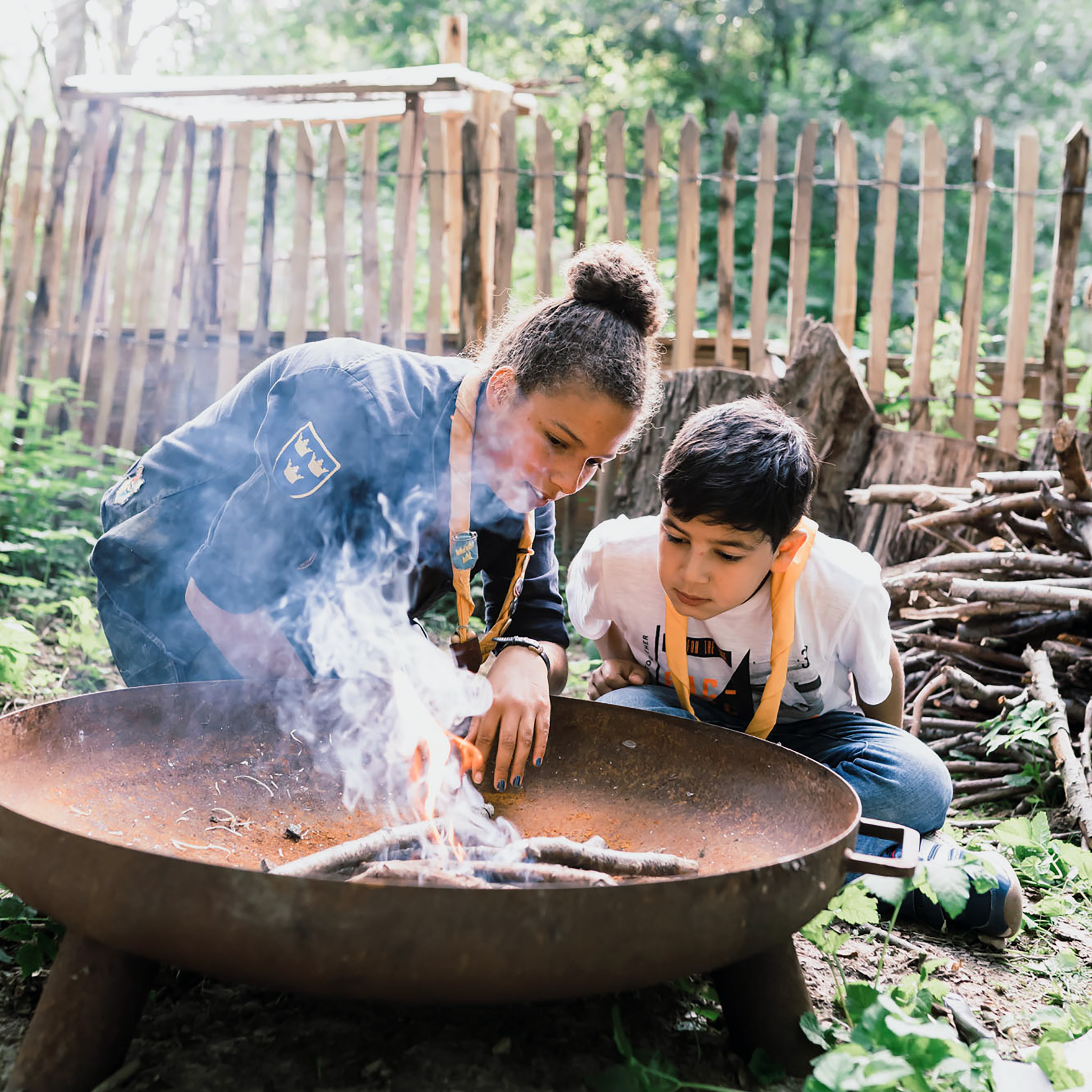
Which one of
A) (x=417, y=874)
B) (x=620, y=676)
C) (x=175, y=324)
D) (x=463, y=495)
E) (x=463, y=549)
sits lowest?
(x=620, y=676)

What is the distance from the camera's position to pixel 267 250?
18.9ft

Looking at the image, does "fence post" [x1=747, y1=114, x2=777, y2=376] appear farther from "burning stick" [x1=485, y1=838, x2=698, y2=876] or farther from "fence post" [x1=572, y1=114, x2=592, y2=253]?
"burning stick" [x1=485, y1=838, x2=698, y2=876]

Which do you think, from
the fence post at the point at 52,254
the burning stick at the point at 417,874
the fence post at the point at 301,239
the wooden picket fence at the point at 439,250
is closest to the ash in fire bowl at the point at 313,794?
the burning stick at the point at 417,874

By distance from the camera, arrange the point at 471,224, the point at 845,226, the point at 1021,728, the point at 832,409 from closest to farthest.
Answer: the point at 1021,728 → the point at 832,409 → the point at 845,226 → the point at 471,224

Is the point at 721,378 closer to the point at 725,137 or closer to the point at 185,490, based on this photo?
the point at 725,137

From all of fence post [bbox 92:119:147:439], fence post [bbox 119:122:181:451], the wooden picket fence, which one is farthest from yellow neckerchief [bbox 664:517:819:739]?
fence post [bbox 92:119:147:439]

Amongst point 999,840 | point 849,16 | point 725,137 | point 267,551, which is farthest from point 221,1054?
point 849,16

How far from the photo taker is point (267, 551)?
1.98m

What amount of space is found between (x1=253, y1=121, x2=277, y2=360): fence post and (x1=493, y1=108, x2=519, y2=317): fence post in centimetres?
136

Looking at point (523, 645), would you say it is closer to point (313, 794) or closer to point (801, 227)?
point (313, 794)

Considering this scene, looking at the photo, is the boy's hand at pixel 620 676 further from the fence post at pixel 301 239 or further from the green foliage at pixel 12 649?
the fence post at pixel 301 239

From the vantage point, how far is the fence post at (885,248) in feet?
15.8

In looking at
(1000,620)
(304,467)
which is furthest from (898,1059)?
(1000,620)

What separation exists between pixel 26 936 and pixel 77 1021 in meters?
0.56
